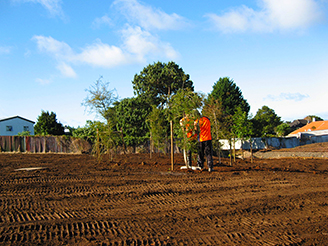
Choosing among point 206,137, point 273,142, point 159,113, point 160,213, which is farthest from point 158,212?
point 273,142

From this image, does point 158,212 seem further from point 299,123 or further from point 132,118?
point 299,123

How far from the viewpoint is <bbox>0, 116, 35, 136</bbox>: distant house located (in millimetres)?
46312

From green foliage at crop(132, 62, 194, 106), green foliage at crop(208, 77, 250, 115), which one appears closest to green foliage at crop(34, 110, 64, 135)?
green foliage at crop(132, 62, 194, 106)

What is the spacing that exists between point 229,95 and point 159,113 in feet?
70.6

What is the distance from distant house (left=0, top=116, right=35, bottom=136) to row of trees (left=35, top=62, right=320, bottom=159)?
36.0 feet

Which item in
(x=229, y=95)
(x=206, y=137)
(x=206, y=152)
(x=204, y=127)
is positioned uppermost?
(x=229, y=95)

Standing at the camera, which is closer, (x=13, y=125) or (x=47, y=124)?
(x=47, y=124)

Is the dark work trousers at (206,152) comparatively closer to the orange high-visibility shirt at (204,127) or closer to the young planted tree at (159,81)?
the orange high-visibility shirt at (204,127)

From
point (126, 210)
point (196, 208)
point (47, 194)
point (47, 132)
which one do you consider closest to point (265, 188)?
point (196, 208)

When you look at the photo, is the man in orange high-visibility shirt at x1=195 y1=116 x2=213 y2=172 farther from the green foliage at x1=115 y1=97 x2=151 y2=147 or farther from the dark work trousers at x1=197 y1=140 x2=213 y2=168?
the green foliage at x1=115 y1=97 x2=151 y2=147

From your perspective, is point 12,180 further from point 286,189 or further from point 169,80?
point 169,80

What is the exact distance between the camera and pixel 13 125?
155 ft

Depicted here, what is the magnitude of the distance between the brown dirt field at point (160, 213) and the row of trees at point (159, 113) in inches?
149

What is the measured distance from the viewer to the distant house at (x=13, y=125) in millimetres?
46312
